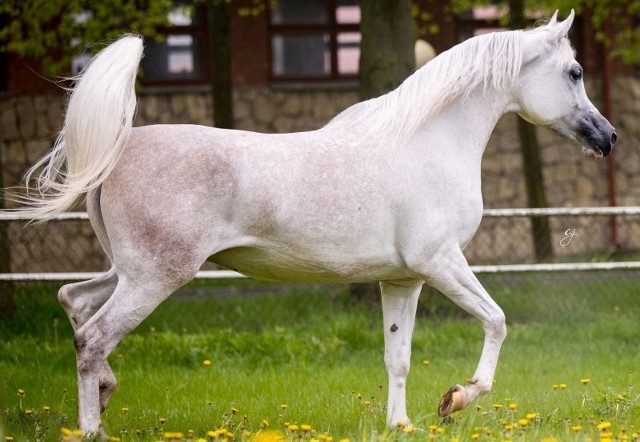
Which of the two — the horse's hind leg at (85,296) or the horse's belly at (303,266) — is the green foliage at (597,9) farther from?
the horse's hind leg at (85,296)

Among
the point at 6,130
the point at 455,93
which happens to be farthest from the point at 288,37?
the point at 455,93

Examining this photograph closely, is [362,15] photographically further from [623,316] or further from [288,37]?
[288,37]

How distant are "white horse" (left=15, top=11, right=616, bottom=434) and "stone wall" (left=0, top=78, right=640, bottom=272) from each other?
916 cm

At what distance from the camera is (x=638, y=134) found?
18109 millimetres

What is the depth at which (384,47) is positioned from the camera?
11.2m

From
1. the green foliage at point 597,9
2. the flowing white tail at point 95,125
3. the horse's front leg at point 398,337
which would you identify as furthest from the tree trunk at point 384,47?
the flowing white tail at point 95,125

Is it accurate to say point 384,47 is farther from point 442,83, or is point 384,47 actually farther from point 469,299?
point 469,299

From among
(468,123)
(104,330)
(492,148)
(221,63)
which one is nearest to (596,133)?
(468,123)

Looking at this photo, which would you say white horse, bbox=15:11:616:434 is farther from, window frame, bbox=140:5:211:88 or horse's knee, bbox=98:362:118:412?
window frame, bbox=140:5:211:88

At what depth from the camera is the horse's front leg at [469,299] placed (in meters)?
5.67

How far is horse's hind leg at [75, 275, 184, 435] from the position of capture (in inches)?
211

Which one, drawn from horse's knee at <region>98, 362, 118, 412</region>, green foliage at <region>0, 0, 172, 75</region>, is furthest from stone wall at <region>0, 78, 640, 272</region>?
horse's knee at <region>98, 362, 118, 412</region>

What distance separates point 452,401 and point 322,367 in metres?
3.43

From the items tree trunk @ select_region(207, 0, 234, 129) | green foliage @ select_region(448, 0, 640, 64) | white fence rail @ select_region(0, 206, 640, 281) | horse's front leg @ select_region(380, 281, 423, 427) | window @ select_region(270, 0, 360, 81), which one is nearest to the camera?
horse's front leg @ select_region(380, 281, 423, 427)
